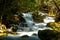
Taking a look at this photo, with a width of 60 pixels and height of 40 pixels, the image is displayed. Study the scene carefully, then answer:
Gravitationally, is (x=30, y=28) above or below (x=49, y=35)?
below

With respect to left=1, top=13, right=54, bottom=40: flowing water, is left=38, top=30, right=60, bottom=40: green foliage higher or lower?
higher

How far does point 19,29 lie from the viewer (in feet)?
73.1

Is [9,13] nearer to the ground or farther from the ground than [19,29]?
farther from the ground

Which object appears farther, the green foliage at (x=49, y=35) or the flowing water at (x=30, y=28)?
the flowing water at (x=30, y=28)

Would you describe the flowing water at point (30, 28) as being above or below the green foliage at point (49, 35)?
below

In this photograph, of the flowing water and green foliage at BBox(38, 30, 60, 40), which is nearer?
green foliage at BBox(38, 30, 60, 40)

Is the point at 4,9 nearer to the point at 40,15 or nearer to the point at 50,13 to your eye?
the point at 40,15

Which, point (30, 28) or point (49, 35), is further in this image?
point (30, 28)

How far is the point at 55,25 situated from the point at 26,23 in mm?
4164

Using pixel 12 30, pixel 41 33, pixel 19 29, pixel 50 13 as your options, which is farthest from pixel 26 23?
pixel 41 33

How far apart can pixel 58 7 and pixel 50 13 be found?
374 centimetres

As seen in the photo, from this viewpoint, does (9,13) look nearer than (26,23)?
Yes

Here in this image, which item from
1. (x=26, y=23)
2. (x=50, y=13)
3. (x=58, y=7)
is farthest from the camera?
(x=50, y=13)

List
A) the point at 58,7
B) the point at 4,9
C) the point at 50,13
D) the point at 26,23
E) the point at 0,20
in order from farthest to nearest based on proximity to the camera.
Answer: the point at 50,13 → the point at 58,7 → the point at 26,23 → the point at 0,20 → the point at 4,9
